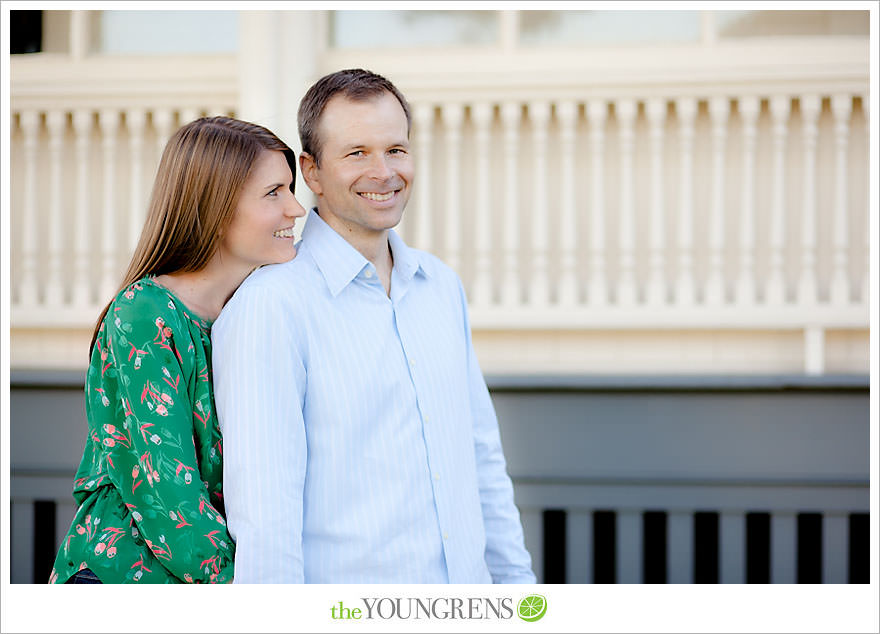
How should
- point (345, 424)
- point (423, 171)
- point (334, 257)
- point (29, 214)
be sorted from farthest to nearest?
point (29, 214)
point (423, 171)
point (334, 257)
point (345, 424)

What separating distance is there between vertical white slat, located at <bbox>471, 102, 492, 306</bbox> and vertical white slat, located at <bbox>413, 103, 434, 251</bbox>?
0.66ft

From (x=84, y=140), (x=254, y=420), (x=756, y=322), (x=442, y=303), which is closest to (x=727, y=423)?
(x=756, y=322)

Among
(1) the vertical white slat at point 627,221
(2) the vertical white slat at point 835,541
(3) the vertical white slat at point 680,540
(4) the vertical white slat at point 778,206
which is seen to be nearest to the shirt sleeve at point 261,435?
(1) the vertical white slat at point 627,221

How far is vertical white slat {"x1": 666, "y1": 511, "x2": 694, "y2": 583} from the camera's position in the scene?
12.0ft

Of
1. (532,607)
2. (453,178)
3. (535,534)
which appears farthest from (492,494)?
(453,178)

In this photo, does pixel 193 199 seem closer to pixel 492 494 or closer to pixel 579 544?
pixel 492 494

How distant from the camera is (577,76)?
144 inches

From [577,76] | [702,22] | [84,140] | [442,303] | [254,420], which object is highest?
[702,22]

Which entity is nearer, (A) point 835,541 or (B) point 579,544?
(A) point 835,541

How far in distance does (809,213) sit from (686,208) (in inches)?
19.6

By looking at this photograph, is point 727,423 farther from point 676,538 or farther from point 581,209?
point 581,209

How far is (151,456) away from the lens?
65.3 inches

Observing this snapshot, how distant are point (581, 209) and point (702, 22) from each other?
913 mm

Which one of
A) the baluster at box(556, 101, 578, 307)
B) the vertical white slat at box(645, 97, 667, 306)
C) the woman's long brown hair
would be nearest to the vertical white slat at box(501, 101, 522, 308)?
the baluster at box(556, 101, 578, 307)
